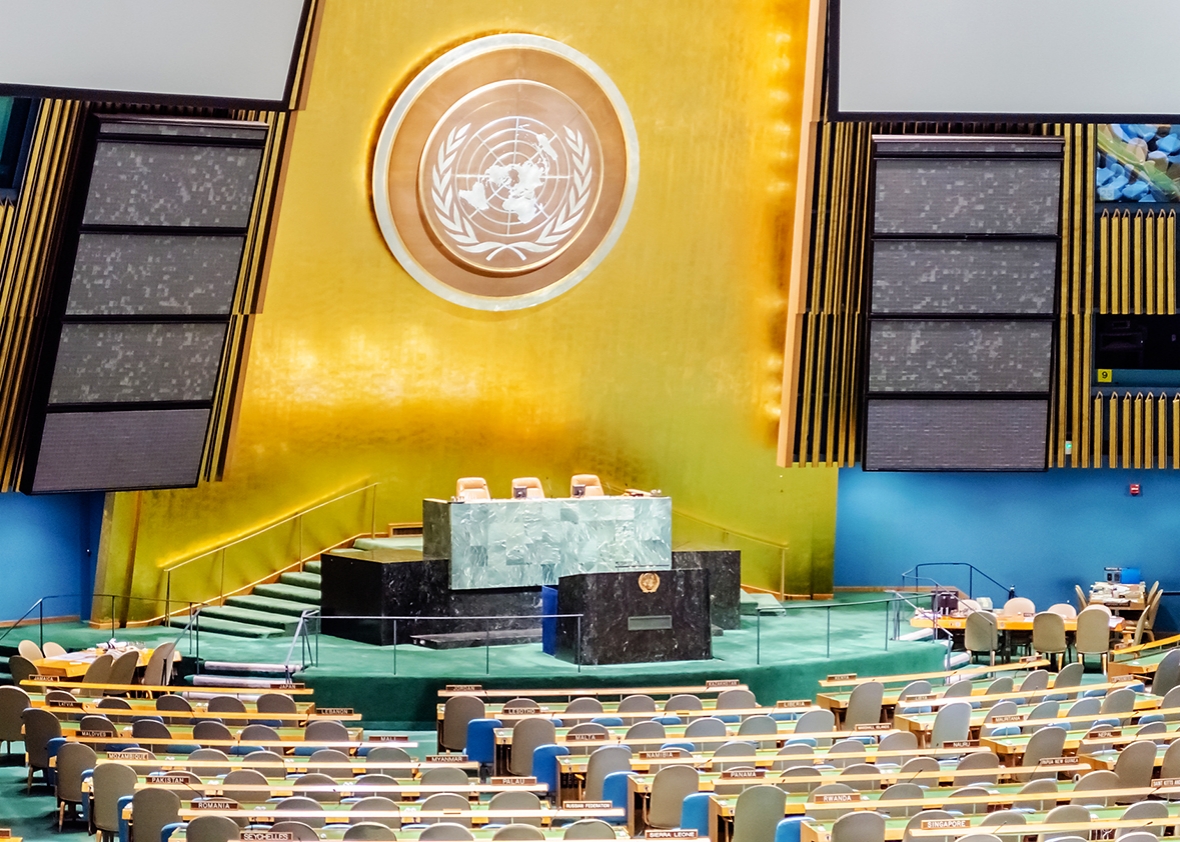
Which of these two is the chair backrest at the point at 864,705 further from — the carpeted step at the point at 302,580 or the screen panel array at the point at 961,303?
the carpeted step at the point at 302,580

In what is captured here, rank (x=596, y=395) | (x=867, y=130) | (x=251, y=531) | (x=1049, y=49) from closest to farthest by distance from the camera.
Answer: (x=1049, y=49) < (x=867, y=130) < (x=251, y=531) < (x=596, y=395)

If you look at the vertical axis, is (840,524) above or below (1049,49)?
below

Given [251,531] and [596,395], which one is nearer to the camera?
[251,531]

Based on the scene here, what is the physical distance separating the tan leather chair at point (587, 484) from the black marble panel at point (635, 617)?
8.62 ft

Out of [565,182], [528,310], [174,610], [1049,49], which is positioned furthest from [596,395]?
[1049,49]

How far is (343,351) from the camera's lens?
18.5 metres

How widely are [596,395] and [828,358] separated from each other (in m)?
3.04

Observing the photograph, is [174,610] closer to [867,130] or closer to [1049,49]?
[867,130]

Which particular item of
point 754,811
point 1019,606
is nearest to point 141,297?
point 754,811

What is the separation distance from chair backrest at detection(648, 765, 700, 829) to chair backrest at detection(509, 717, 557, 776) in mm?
1877

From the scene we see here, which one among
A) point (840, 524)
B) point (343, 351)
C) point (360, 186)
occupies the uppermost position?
point (360, 186)

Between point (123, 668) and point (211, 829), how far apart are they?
6.37 metres

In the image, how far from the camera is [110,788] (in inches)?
389

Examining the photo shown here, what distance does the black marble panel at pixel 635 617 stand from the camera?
14930mm
